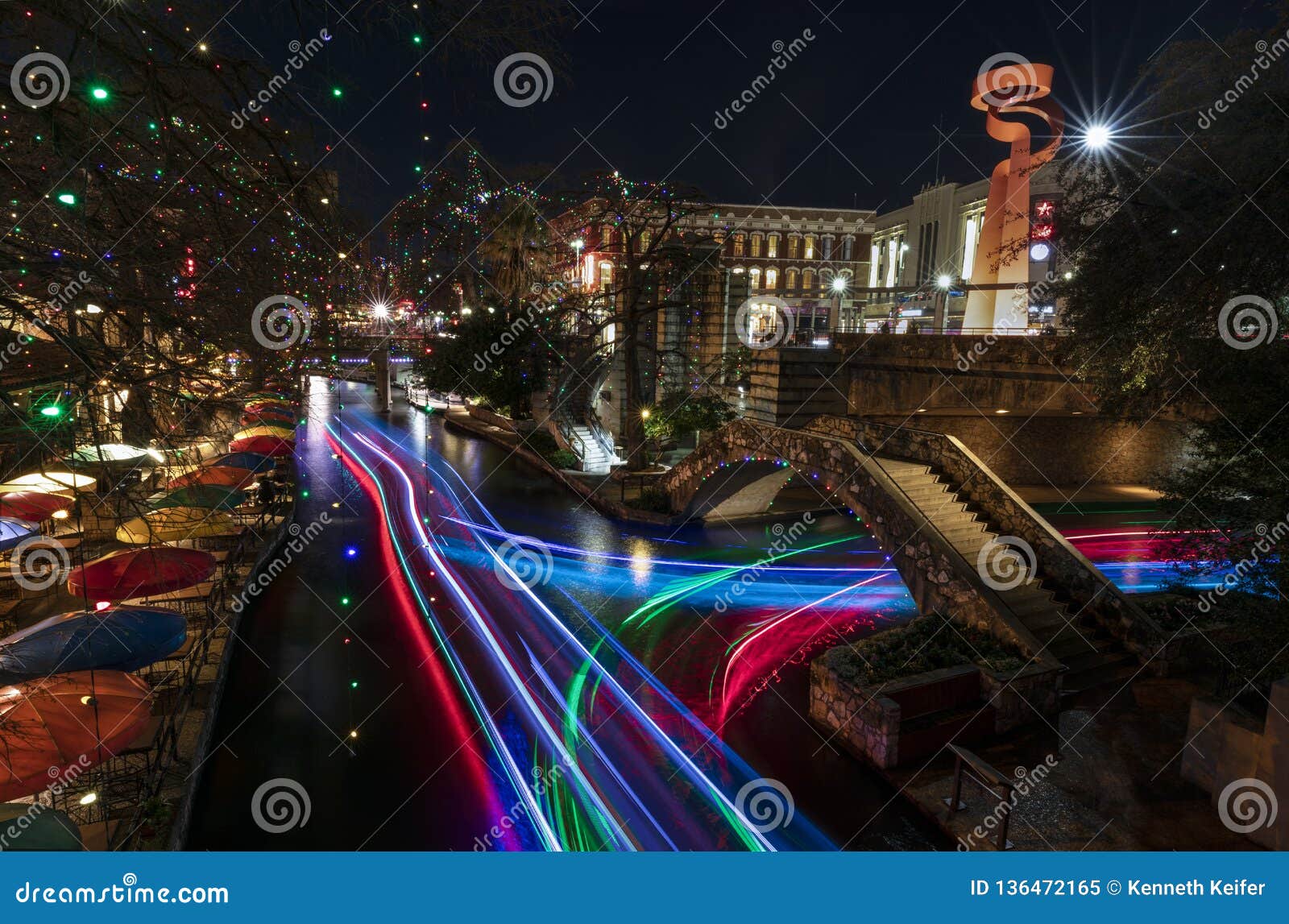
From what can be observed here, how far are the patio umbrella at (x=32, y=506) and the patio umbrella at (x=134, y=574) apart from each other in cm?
180

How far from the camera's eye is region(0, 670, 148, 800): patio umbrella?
242 inches

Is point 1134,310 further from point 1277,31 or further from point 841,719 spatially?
point 841,719

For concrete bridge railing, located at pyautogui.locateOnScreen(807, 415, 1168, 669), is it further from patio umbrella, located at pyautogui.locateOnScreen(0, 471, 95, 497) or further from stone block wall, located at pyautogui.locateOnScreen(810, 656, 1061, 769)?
patio umbrella, located at pyautogui.locateOnScreen(0, 471, 95, 497)

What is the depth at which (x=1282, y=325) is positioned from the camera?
7668mm

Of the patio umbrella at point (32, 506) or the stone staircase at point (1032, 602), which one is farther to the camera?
the patio umbrella at point (32, 506)

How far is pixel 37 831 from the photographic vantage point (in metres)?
5.13

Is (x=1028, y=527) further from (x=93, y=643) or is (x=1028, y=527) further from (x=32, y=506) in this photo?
(x=32, y=506)

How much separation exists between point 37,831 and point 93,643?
3425 mm

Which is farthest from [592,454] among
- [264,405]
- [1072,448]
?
[1072,448]

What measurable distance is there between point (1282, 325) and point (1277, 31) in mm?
3138

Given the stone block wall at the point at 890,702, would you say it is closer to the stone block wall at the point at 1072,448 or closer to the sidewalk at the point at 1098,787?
the sidewalk at the point at 1098,787

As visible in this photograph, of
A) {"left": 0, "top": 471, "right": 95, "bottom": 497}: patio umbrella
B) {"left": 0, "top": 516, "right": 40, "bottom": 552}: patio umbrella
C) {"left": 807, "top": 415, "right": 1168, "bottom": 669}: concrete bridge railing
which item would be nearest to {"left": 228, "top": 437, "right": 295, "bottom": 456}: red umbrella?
{"left": 0, "top": 471, "right": 95, "bottom": 497}: patio umbrella

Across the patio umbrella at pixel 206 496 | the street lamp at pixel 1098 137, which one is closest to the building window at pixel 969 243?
the street lamp at pixel 1098 137

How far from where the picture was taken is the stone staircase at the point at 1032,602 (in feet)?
33.8
